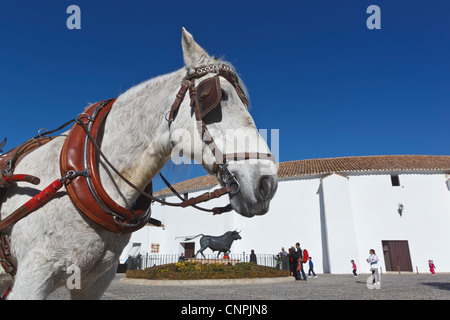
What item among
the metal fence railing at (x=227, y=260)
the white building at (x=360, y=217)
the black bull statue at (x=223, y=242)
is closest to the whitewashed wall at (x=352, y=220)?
the white building at (x=360, y=217)

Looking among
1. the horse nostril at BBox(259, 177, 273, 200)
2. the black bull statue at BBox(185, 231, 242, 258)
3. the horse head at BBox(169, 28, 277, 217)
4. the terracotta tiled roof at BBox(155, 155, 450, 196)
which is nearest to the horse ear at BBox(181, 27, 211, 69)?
the horse head at BBox(169, 28, 277, 217)

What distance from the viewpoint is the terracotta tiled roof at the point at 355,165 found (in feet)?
83.3

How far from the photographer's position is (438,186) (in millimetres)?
24109

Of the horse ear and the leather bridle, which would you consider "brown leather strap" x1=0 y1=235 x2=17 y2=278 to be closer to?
the leather bridle

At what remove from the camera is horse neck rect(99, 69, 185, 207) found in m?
1.81

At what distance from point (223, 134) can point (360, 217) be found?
84.8 ft

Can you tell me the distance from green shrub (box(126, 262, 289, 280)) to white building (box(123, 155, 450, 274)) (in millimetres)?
9570

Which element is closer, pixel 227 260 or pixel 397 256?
pixel 227 260

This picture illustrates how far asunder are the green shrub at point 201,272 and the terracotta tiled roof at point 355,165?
1182 cm

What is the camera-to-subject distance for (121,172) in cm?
183

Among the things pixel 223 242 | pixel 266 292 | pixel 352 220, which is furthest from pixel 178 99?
pixel 352 220

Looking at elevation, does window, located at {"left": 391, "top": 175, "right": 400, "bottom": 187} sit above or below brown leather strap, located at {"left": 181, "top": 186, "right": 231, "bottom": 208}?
above

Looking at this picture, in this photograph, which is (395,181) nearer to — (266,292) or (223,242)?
(223,242)
